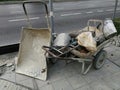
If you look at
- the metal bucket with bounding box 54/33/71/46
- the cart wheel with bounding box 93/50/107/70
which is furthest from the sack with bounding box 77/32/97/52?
the cart wheel with bounding box 93/50/107/70

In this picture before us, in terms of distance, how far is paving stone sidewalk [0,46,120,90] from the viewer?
311 centimetres

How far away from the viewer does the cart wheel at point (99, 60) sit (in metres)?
3.48

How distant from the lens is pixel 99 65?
3.66m

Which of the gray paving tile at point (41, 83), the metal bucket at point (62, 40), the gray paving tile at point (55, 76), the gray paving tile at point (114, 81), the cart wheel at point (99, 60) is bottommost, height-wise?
the gray paving tile at point (114, 81)

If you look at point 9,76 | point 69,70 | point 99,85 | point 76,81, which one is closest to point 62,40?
point 69,70

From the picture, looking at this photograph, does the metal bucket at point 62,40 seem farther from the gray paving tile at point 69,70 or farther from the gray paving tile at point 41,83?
the gray paving tile at point 41,83

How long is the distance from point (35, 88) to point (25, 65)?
0.70 metres

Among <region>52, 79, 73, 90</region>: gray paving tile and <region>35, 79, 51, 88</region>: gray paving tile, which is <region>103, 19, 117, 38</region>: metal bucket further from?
<region>35, 79, 51, 88</region>: gray paving tile

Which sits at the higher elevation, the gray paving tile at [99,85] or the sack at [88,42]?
the sack at [88,42]

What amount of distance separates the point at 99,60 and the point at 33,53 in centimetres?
161

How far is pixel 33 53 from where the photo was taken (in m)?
3.65

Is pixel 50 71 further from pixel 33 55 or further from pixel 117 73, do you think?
pixel 117 73

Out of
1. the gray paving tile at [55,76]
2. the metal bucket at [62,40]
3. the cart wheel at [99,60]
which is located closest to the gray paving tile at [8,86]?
the gray paving tile at [55,76]

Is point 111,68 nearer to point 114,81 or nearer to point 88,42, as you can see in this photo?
point 114,81
